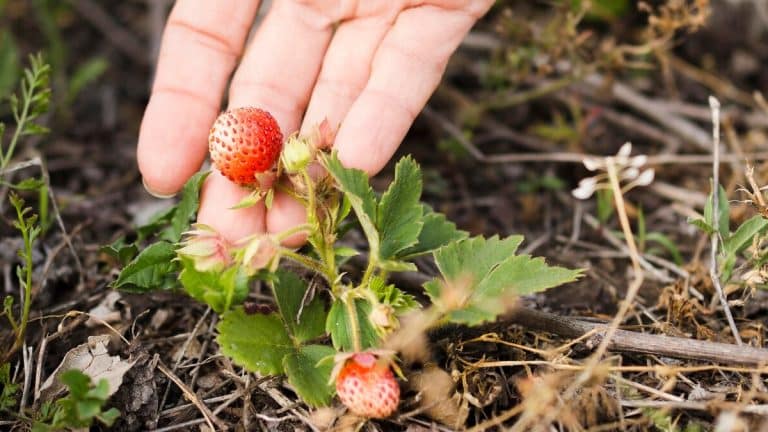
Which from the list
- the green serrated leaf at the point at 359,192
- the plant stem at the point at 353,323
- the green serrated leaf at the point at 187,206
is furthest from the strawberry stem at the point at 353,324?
the green serrated leaf at the point at 187,206

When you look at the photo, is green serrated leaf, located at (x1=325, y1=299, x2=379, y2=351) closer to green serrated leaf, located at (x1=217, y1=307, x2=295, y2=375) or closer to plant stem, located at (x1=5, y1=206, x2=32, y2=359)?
green serrated leaf, located at (x1=217, y1=307, x2=295, y2=375)

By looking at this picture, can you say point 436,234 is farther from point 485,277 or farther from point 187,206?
point 187,206

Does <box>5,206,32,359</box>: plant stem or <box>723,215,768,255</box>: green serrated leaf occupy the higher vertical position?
<box>723,215,768,255</box>: green serrated leaf

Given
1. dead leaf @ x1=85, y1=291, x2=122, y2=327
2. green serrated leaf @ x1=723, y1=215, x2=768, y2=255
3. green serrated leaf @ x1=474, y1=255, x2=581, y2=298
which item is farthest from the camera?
dead leaf @ x1=85, y1=291, x2=122, y2=327

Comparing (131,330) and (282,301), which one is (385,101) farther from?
(131,330)

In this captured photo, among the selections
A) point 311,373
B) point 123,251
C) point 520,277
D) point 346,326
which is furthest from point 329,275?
point 123,251

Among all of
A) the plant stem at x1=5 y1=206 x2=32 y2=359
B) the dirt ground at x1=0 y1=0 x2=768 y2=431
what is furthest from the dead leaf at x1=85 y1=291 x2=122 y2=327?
the plant stem at x1=5 y1=206 x2=32 y2=359
